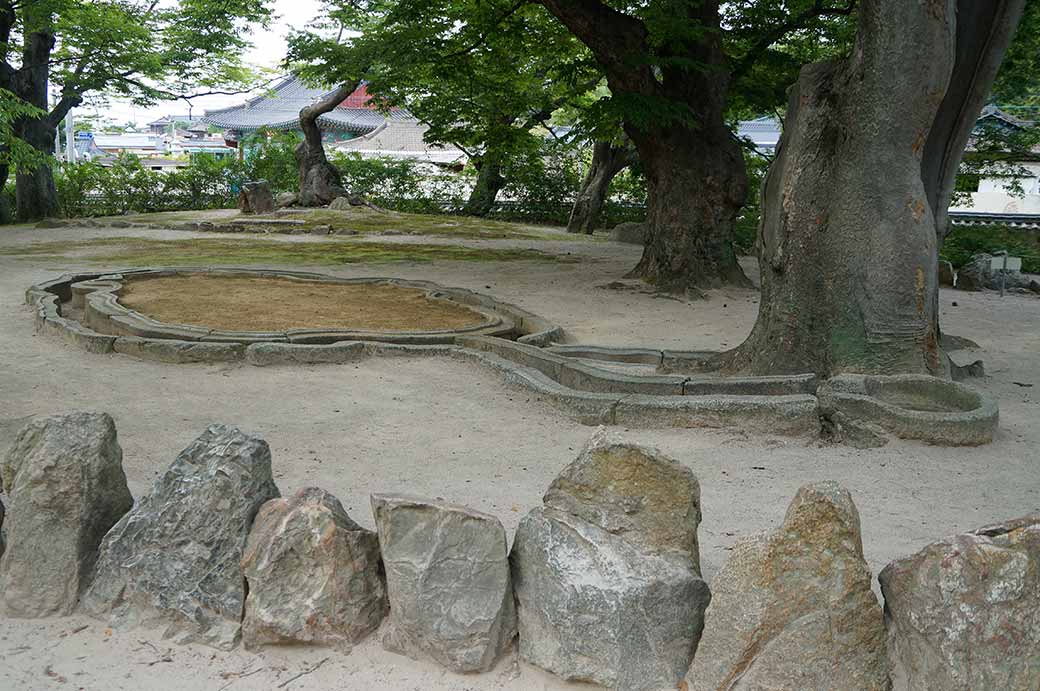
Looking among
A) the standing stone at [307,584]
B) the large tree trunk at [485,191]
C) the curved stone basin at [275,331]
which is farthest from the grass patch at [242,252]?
the standing stone at [307,584]

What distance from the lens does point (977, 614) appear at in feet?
8.02

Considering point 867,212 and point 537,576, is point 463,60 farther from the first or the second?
point 537,576

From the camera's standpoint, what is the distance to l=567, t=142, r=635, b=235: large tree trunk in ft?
64.6

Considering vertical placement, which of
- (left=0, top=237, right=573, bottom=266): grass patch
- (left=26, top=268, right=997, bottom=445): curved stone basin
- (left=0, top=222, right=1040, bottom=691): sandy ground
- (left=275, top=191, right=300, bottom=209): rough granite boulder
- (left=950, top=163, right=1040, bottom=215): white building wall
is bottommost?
(left=0, top=222, right=1040, bottom=691): sandy ground

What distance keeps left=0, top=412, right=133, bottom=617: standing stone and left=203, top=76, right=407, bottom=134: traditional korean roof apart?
30496mm

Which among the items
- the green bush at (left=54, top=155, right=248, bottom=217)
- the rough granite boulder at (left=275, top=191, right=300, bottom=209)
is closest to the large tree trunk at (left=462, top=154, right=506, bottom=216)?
the rough granite boulder at (left=275, top=191, right=300, bottom=209)

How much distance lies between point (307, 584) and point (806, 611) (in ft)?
5.09

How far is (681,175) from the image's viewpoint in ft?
37.1

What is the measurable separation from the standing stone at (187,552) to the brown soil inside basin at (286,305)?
469 cm

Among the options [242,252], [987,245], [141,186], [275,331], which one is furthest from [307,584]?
[141,186]

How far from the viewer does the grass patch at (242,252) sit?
13711mm

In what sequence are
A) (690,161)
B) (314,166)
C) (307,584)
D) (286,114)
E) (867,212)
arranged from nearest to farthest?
(307,584) < (867,212) < (690,161) < (314,166) < (286,114)

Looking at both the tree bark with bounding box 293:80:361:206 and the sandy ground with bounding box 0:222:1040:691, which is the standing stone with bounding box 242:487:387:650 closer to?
the sandy ground with bounding box 0:222:1040:691

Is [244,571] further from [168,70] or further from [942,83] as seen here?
[168,70]
